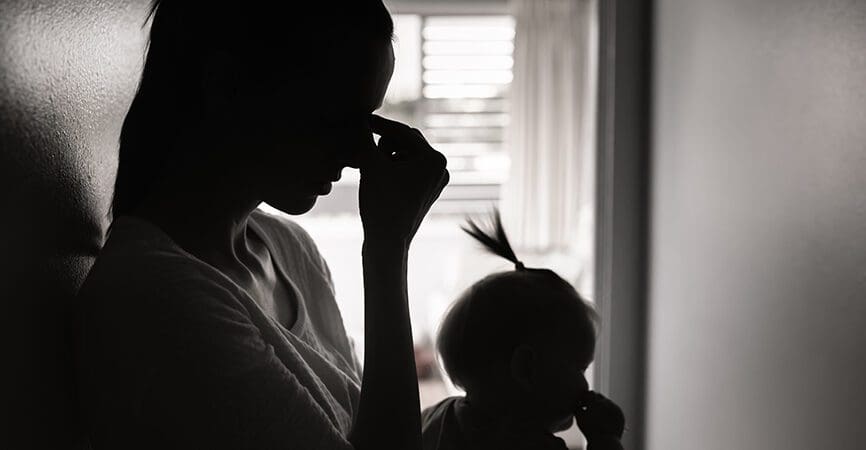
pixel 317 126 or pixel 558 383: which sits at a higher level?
pixel 317 126

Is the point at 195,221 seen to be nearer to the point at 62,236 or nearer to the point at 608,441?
the point at 62,236

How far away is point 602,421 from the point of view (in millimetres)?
1124

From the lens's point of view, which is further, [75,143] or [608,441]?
[608,441]

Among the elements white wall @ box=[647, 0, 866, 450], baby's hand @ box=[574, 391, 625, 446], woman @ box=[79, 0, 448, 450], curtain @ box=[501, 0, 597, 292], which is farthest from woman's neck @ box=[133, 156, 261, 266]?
curtain @ box=[501, 0, 597, 292]

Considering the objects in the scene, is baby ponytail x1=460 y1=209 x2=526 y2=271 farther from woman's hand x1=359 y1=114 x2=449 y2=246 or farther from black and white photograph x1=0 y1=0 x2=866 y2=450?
woman's hand x1=359 y1=114 x2=449 y2=246

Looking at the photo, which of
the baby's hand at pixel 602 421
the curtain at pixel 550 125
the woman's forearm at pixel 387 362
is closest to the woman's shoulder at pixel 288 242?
the woman's forearm at pixel 387 362

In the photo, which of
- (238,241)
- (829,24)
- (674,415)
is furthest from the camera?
(674,415)

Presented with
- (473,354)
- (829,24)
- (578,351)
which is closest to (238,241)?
(473,354)

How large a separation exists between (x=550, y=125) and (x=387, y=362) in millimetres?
3812

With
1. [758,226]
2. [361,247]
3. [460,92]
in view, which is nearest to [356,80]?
[361,247]

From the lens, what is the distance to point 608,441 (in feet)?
3.66

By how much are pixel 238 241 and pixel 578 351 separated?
0.52m

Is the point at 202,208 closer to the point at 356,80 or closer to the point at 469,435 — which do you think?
the point at 356,80

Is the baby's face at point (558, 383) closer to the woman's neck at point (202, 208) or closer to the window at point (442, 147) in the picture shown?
the woman's neck at point (202, 208)
